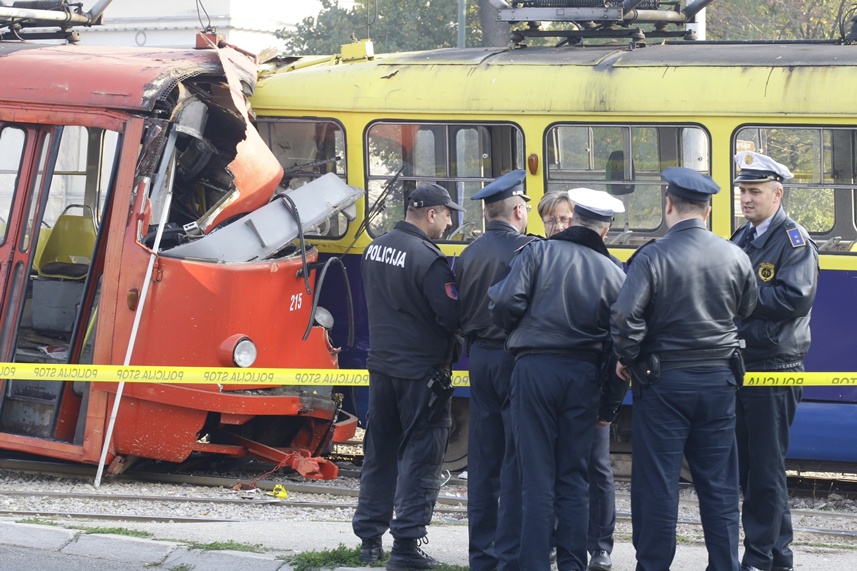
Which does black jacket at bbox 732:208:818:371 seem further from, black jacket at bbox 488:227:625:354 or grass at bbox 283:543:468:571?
grass at bbox 283:543:468:571

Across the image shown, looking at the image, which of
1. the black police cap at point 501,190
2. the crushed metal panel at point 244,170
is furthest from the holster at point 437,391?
the crushed metal panel at point 244,170

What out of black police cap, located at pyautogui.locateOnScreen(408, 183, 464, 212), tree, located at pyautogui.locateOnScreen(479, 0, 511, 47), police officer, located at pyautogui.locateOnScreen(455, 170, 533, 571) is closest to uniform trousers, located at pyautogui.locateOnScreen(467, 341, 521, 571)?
police officer, located at pyautogui.locateOnScreen(455, 170, 533, 571)

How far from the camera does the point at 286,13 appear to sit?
2991cm

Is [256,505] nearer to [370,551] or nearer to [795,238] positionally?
[370,551]

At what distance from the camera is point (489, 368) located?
19.5 ft

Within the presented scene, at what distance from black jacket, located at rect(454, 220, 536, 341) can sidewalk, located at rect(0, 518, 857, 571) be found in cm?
120

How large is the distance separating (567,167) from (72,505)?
3.78 m

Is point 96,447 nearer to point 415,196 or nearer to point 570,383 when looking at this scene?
point 415,196

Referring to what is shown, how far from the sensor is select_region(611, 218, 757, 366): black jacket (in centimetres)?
537

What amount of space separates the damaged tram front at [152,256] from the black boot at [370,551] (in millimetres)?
2252

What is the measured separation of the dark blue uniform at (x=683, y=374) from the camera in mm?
5406

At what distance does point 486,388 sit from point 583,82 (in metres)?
3.15

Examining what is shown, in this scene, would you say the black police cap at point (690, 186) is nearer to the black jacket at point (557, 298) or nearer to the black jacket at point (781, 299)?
the black jacket at point (557, 298)

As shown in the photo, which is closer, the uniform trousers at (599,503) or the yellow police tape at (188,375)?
the uniform trousers at (599,503)
